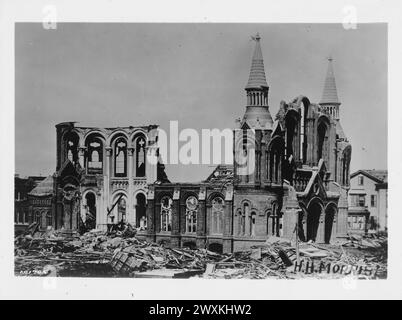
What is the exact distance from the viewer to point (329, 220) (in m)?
15.9

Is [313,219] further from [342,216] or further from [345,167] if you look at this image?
[345,167]

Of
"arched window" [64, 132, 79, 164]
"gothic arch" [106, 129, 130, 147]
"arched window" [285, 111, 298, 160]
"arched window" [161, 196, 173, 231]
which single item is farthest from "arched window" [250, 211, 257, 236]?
"arched window" [64, 132, 79, 164]

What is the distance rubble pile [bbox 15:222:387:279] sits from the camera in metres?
15.0

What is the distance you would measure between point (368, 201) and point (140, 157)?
458cm

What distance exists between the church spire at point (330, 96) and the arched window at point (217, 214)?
109 inches

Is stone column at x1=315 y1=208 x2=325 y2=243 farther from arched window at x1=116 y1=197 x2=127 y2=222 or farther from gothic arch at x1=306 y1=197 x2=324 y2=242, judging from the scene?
arched window at x1=116 y1=197 x2=127 y2=222

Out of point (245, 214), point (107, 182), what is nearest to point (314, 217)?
point (245, 214)

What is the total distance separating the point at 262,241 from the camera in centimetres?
1526

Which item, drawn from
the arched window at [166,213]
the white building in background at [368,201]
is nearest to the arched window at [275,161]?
the white building in background at [368,201]

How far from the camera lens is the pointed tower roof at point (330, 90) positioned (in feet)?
49.0

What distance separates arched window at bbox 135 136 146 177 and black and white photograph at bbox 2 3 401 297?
0.13 ft
